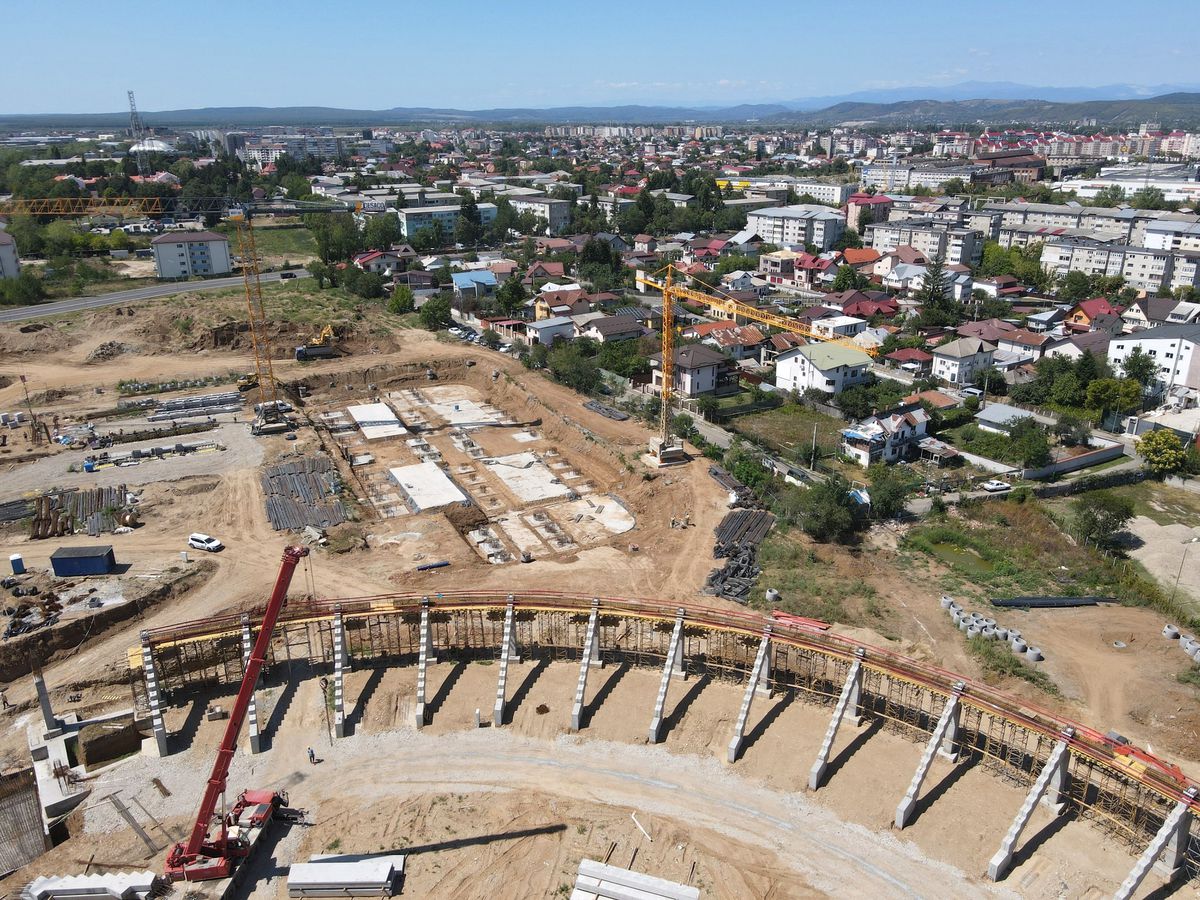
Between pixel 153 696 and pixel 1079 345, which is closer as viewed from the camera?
pixel 153 696

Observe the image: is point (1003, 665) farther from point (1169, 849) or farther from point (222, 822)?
point (222, 822)

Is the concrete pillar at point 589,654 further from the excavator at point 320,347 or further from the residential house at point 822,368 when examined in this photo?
the excavator at point 320,347

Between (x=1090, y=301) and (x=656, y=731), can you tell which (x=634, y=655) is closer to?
(x=656, y=731)

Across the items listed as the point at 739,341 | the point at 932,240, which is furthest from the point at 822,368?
the point at 932,240

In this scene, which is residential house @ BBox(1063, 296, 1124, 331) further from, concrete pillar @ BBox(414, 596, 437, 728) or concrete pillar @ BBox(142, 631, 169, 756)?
concrete pillar @ BBox(142, 631, 169, 756)

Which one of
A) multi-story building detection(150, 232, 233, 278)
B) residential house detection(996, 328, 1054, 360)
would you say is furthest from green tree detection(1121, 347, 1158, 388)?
multi-story building detection(150, 232, 233, 278)

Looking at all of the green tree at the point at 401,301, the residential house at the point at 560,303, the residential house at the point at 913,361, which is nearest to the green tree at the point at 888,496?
the residential house at the point at 913,361
